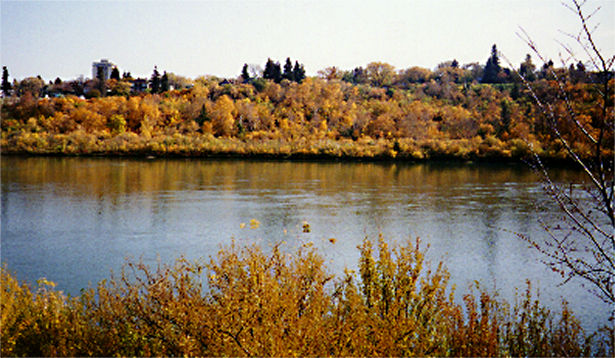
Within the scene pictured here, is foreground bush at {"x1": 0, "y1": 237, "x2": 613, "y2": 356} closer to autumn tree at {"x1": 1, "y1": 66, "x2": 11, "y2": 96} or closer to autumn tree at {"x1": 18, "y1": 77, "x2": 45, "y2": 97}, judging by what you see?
autumn tree at {"x1": 1, "y1": 66, "x2": 11, "y2": 96}

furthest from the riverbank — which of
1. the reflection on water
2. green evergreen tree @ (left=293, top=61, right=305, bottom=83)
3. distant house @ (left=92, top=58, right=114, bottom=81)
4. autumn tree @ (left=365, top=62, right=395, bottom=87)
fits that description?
autumn tree @ (left=365, top=62, right=395, bottom=87)

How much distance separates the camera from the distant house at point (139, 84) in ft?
205

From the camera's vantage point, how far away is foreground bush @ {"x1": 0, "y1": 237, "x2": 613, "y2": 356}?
4.41m

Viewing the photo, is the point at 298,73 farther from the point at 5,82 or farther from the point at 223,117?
the point at 5,82

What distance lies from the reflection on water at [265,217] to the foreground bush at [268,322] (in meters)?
1.47

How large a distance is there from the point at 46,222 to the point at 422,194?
13.1 meters

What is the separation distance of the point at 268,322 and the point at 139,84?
63087mm

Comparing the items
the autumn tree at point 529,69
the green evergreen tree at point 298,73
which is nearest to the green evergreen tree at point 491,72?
the autumn tree at point 529,69

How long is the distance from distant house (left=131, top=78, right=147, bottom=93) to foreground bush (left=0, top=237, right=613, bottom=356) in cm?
5957

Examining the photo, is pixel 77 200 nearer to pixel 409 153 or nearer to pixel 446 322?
pixel 446 322

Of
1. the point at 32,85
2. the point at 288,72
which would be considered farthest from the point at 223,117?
the point at 32,85

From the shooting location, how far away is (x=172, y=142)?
4203cm

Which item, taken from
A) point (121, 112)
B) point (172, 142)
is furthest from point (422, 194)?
point (121, 112)

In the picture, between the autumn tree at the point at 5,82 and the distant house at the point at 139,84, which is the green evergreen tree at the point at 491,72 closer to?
the distant house at the point at 139,84
